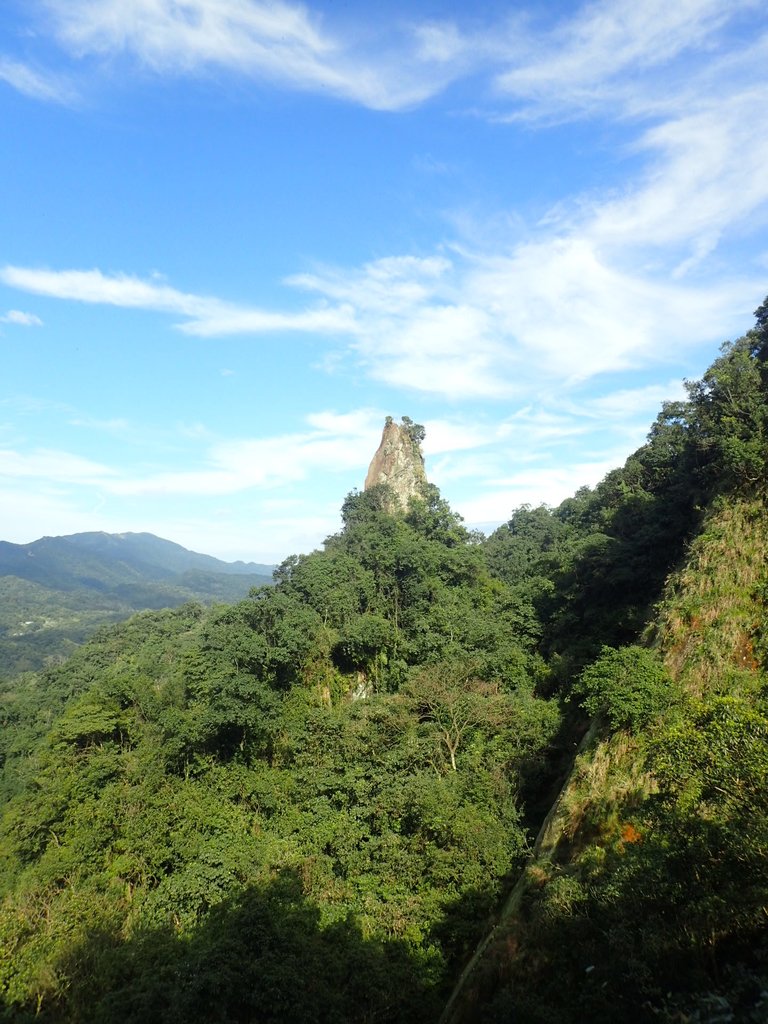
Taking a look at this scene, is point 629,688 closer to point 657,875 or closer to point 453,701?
point 657,875

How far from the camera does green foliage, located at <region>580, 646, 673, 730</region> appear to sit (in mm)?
12406

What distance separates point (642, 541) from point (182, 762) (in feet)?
70.1

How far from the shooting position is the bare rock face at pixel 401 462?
54625mm

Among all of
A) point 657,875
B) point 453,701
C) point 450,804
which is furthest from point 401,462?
point 657,875

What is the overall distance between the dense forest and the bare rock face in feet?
74.8

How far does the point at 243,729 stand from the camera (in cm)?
2322

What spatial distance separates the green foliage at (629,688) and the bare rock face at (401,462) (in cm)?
3912

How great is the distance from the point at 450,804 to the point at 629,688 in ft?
18.4

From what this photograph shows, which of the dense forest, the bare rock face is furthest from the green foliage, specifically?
the bare rock face

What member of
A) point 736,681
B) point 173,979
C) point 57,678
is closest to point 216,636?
point 173,979

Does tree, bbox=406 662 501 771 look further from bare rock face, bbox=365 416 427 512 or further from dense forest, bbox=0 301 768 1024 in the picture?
bare rock face, bbox=365 416 427 512

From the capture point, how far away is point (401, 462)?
56.6 metres

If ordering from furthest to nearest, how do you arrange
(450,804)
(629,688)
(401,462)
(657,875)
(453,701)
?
(401,462)
(453,701)
(450,804)
(629,688)
(657,875)

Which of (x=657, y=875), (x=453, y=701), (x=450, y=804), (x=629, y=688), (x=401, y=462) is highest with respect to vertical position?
(x=401, y=462)
